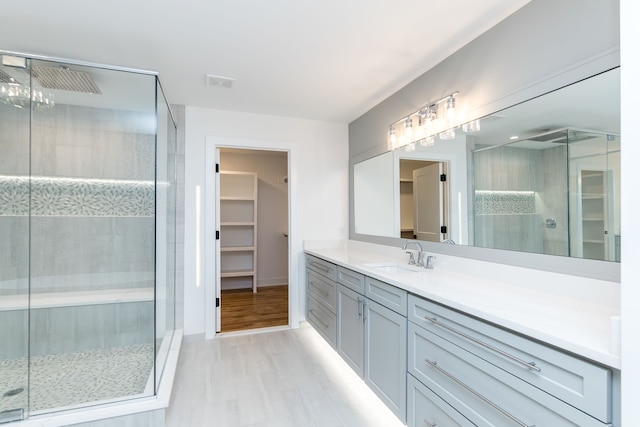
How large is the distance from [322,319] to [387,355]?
44.0 inches

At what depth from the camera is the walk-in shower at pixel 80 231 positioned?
208cm

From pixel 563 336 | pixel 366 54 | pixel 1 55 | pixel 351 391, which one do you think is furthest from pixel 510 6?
pixel 1 55

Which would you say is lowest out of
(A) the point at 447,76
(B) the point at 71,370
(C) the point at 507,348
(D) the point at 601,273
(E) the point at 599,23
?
(B) the point at 71,370

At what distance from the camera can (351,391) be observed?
7.41 feet

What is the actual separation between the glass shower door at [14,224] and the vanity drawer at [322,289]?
215cm

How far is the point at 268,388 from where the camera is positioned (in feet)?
7.51

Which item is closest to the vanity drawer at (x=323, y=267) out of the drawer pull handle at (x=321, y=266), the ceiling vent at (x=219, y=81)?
the drawer pull handle at (x=321, y=266)

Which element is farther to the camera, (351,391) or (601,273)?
(351,391)

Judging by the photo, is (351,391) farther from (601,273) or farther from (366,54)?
(366,54)

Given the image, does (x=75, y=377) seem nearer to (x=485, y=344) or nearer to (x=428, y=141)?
(x=485, y=344)

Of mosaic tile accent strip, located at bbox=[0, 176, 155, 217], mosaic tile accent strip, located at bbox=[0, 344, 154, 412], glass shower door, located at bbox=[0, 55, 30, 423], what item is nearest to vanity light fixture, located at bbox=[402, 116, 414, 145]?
mosaic tile accent strip, located at bbox=[0, 176, 155, 217]

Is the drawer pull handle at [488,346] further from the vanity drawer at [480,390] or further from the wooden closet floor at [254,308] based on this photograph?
the wooden closet floor at [254,308]

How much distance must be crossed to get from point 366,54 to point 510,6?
2.81 ft

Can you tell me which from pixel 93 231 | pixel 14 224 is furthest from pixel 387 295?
pixel 14 224
